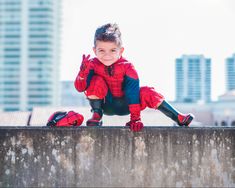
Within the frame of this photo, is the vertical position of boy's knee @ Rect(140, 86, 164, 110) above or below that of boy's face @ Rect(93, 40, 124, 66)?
below

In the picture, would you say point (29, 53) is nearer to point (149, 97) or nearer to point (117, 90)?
point (117, 90)

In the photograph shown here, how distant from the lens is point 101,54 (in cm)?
373

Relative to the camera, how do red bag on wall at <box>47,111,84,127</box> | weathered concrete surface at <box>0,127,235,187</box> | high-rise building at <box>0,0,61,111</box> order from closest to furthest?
weathered concrete surface at <box>0,127,235,187</box>
red bag on wall at <box>47,111,84,127</box>
high-rise building at <box>0,0,61,111</box>

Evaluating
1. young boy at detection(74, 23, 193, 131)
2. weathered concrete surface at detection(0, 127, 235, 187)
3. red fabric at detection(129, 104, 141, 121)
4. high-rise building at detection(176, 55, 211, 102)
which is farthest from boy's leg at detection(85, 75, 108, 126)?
high-rise building at detection(176, 55, 211, 102)

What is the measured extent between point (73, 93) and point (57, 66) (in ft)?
88.7

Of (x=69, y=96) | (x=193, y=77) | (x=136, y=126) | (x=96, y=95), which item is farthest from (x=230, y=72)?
(x=136, y=126)

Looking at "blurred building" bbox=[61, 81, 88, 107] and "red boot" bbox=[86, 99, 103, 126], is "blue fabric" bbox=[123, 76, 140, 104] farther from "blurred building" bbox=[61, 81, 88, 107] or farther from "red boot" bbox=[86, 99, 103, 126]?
"blurred building" bbox=[61, 81, 88, 107]

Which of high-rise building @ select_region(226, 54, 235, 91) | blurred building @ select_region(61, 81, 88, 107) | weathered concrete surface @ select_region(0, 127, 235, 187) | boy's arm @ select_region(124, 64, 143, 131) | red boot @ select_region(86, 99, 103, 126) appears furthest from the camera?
blurred building @ select_region(61, 81, 88, 107)

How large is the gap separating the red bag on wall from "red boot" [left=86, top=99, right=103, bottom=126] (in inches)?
5.4

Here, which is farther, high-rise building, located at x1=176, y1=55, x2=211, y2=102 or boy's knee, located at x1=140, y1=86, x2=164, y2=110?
high-rise building, located at x1=176, y1=55, x2=211, y2=102

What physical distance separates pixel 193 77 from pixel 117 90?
418 ft

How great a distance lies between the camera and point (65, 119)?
3.53 meters

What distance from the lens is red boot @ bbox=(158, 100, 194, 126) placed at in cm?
375

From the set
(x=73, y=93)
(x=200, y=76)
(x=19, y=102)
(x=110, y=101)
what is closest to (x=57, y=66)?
(x=19, y=102)
